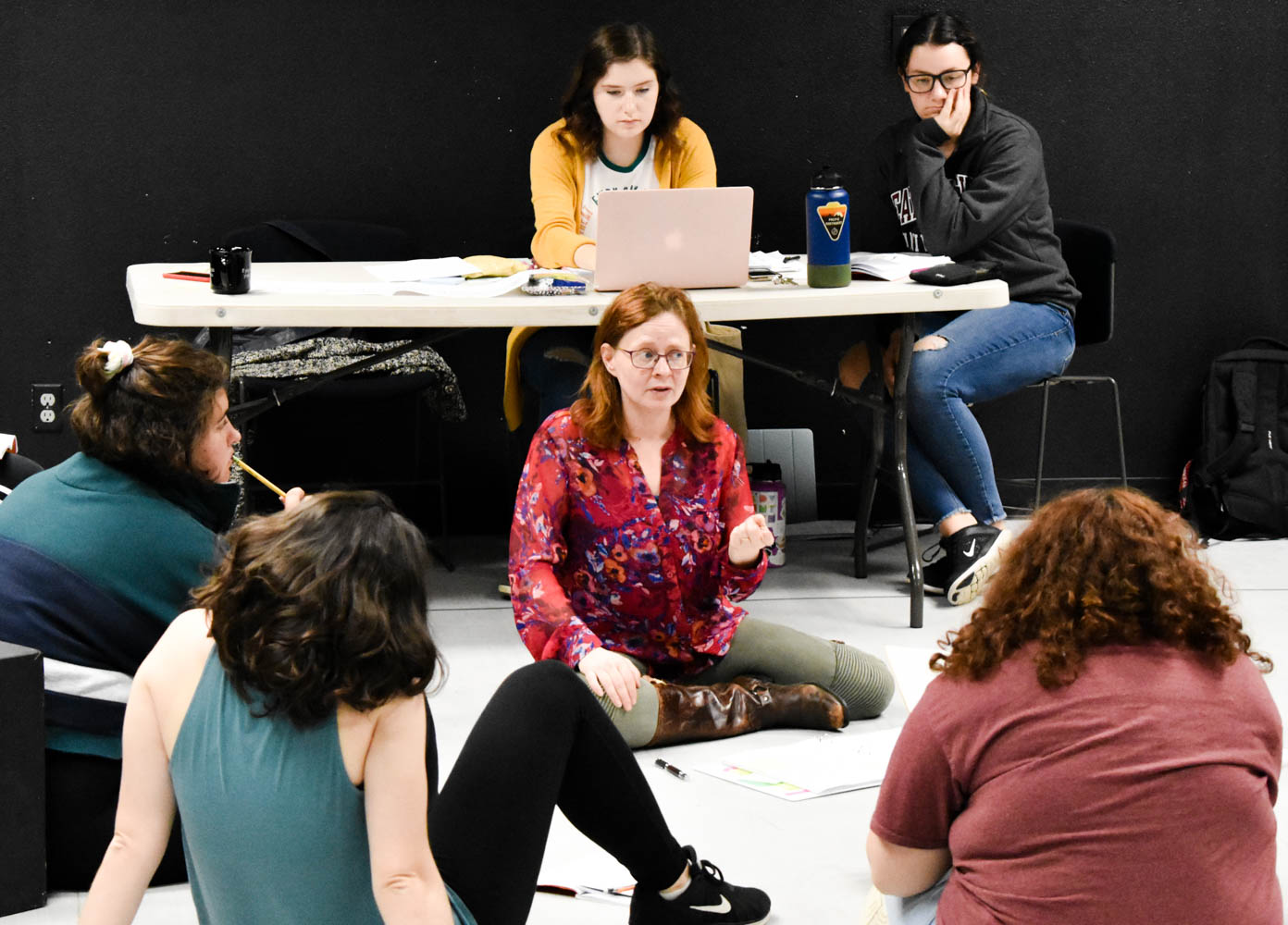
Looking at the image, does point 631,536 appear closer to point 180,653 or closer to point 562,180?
point 180,653

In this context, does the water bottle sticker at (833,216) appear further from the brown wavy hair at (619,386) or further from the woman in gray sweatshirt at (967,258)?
the brown wavy hair at (619,386)

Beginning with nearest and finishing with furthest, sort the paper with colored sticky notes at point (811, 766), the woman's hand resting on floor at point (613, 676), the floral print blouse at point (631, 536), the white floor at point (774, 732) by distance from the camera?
the white floor at point (774, 732) < the woman's hand resting on floor at point (613, 676) < the paper with colored sticky notes at point (811, 766) < the floral print blouse at point (631, 536)

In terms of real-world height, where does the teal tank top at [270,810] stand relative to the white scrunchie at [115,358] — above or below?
below

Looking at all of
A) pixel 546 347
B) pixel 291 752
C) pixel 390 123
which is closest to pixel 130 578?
pixel 291 752

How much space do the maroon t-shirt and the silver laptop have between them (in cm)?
192

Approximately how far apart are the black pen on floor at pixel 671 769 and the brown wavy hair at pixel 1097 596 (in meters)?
1.22

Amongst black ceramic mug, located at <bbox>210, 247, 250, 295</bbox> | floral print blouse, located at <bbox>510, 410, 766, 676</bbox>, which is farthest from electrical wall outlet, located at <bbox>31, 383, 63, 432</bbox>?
floral print blouse, located at <bbox>510, 410, 766, 676</bbox>

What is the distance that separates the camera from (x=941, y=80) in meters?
3.81

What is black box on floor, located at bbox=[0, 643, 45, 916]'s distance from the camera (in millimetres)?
2002

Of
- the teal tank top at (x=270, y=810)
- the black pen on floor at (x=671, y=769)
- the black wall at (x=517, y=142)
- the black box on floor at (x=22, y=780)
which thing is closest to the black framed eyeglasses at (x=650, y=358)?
the black pen on floor at (x=671, y=769)

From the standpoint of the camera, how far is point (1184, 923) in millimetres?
1393

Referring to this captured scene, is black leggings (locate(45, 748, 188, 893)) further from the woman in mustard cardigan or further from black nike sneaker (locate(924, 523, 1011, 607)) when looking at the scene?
black nike sneaker (locate(924, 523, 1011, 607))

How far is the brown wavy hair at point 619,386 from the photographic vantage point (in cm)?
267

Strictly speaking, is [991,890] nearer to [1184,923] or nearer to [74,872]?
[1184,923]
